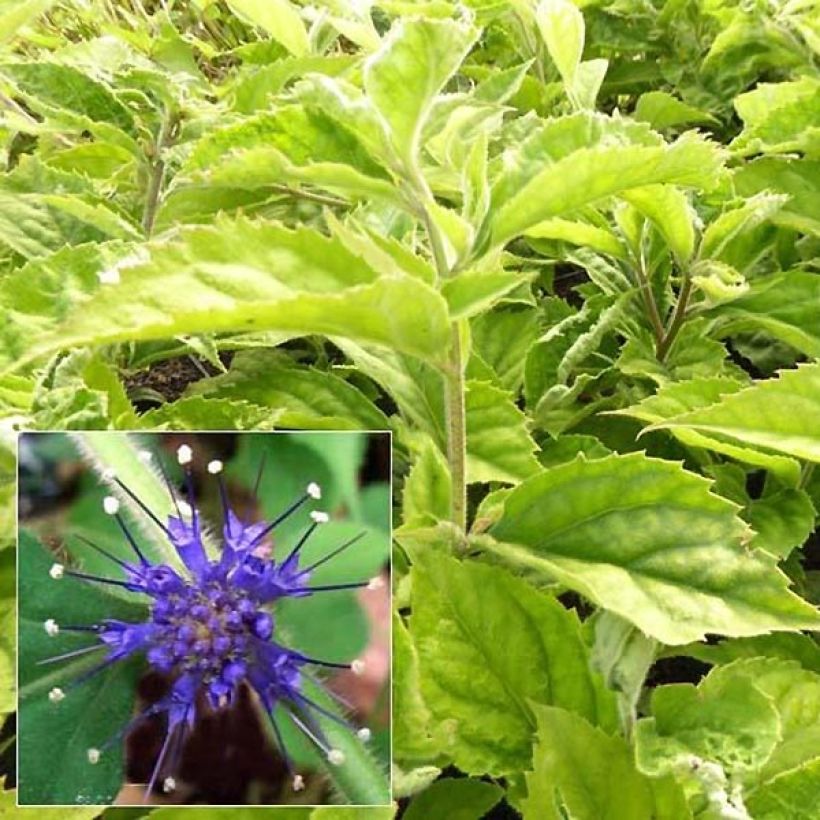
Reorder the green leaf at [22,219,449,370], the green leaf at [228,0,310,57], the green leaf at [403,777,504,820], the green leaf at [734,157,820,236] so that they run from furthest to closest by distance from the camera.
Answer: the green leaf at [228,0,310,57]
the green leaf at [734,157,820,236]
the green leaf at [403,777,504,820]
the green leaf at [22,219,449,370]

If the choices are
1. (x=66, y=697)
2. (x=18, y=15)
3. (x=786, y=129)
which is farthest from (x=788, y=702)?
(x=18, y=15)

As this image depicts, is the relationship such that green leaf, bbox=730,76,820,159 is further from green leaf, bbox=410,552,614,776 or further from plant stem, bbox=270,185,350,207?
green leaf, bbox=410,552,614,776

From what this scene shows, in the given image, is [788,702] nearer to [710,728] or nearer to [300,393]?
[710,728]

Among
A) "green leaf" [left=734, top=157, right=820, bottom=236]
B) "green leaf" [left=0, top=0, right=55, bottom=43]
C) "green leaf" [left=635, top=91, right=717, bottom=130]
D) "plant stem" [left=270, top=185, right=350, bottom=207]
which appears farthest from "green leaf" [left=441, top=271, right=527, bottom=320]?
"green leaf" [left=635, top=91, right=717, bottom=130]

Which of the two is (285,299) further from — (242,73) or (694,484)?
(242,73)

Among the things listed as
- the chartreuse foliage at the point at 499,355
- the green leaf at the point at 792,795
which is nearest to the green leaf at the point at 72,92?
the chartreuse foliage at the point at 499,355

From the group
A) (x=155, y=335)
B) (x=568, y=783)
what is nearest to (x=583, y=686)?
(x=568, y=783)

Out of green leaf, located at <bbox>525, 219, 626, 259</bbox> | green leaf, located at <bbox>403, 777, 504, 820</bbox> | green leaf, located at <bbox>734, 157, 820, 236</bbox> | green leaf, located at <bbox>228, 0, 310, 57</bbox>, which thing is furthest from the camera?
green leaf, located at <bbox>228, 0, 310, 57</bbox>
